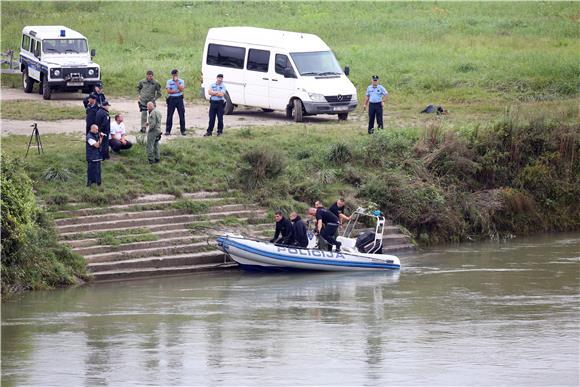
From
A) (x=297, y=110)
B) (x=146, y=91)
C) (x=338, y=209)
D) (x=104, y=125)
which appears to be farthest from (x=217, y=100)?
(x=338, y=209)

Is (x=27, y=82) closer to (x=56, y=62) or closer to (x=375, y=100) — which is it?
(x=56, y=62)

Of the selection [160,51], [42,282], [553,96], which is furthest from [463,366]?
[160,51]

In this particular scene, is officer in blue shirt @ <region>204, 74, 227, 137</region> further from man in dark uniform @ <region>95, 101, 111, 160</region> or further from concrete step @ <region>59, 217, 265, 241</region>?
concrete step @ <region>59, 217, 265, 241</region>

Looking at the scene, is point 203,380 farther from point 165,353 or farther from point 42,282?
point 42,282

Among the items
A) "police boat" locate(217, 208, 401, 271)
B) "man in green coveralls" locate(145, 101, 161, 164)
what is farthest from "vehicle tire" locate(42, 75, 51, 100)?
"police boat" locate(217, 208, 401, 271)

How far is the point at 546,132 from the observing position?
32969 millimetres

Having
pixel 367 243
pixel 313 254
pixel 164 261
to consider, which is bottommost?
pixel 164 261

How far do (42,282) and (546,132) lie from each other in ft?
49.3

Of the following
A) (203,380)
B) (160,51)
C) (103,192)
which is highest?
(160,51)

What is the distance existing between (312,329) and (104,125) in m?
8.36

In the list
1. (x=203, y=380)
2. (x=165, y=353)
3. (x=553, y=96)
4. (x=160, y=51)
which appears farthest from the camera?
(x=160, y=51)

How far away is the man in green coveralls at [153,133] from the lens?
27920 millimetres

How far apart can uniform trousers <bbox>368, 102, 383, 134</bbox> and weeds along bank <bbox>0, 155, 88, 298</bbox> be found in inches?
405

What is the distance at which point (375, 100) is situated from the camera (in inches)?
1261
